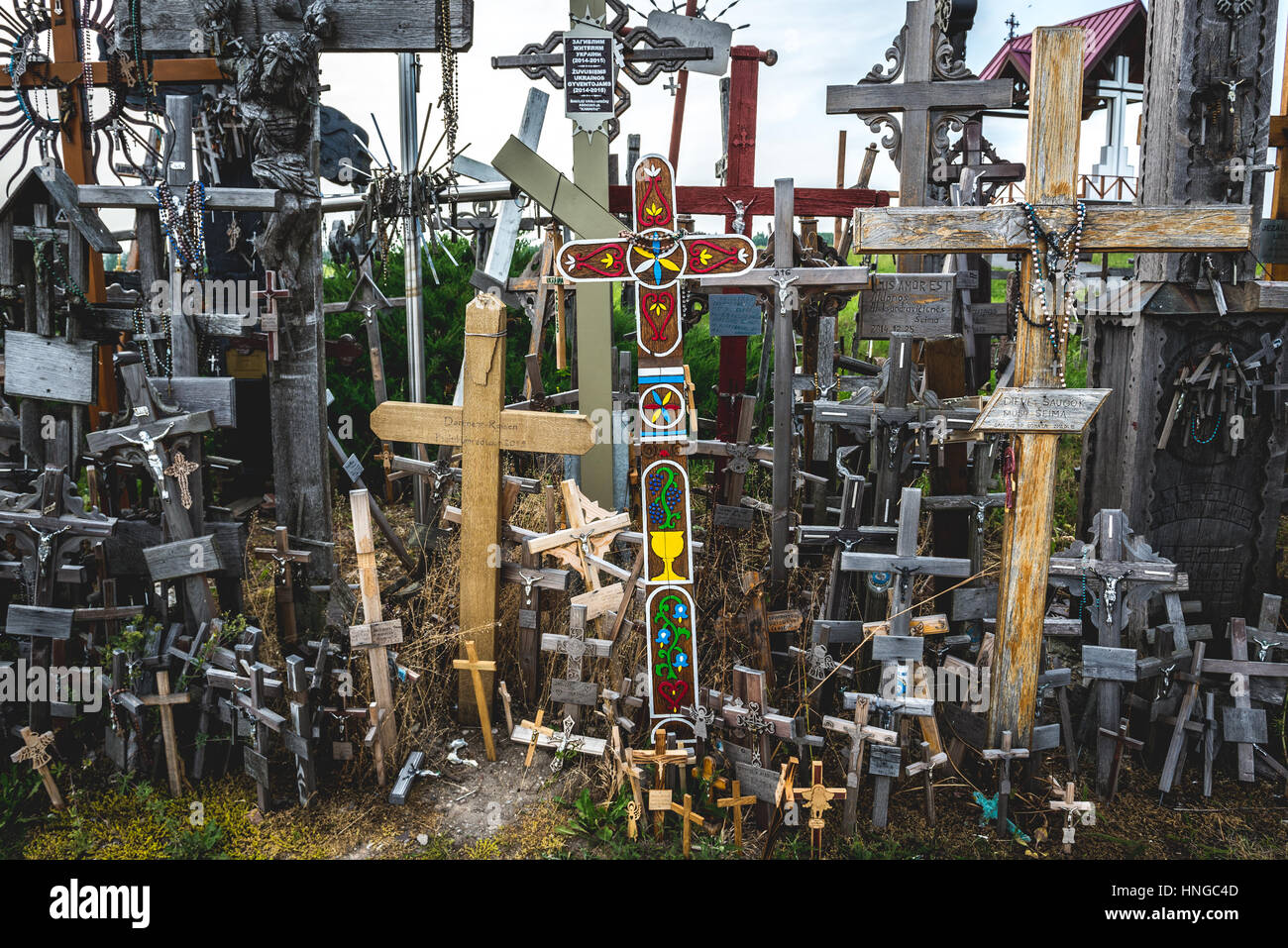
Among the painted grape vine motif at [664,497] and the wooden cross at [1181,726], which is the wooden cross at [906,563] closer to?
the painted grape vine motif at [664,497]

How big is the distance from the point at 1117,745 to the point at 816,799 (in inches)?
66.3

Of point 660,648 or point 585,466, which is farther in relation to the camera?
point 585,466

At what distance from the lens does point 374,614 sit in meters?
4.76

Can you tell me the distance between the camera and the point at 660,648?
458 cm

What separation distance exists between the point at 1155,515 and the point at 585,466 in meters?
3.94

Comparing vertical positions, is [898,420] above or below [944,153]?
below

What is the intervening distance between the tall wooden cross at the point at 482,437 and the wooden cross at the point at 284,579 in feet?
2.94

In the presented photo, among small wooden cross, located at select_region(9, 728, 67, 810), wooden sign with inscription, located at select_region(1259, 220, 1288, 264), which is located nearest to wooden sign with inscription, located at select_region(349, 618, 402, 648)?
small wooden cross, located at select_region(9, 728, 67, 810)

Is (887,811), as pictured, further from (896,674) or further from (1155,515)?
(1155,515)

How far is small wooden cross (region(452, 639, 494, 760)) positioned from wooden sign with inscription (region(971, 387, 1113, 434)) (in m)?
2.86

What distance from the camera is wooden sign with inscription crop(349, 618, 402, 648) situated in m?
4.70

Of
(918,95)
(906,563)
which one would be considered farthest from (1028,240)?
(918,95)

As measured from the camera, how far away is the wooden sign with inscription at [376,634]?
4695 mm
